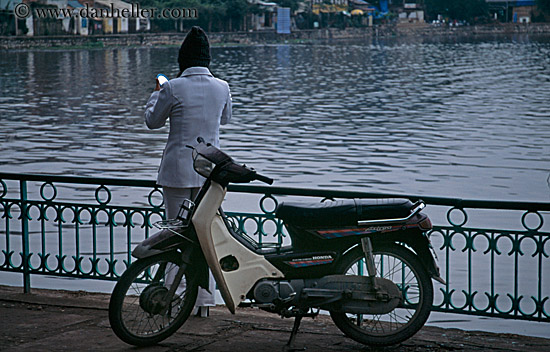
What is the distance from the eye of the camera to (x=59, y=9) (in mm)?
74312

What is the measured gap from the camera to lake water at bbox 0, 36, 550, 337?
15914 mm

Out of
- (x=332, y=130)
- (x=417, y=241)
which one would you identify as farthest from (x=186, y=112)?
(x=332, y=130)

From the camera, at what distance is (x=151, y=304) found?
5082 mm

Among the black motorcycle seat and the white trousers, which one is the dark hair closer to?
the white trousers

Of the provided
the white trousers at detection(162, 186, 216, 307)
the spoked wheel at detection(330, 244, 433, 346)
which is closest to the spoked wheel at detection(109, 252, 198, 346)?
the white trousers at detection(162, 186, 216, 307)

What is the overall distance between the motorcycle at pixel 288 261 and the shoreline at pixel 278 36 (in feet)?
211

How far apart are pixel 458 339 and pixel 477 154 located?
46.0ft

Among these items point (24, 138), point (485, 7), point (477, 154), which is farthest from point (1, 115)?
point (485, 7)

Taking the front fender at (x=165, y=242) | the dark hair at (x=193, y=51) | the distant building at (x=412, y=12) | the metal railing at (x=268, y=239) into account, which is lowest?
the metal railing at (x=268, y=239)

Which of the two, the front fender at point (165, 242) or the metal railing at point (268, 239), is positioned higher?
the front fender at point (165, 242)

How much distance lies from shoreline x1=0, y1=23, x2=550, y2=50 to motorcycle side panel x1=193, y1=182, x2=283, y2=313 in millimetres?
64386

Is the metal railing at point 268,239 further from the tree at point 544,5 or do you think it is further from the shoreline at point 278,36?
the tree at point 544,5

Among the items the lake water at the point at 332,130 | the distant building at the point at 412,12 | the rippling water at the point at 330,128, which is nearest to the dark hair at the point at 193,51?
the lake water at the point at 332,130

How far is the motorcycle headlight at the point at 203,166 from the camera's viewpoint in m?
4.98
